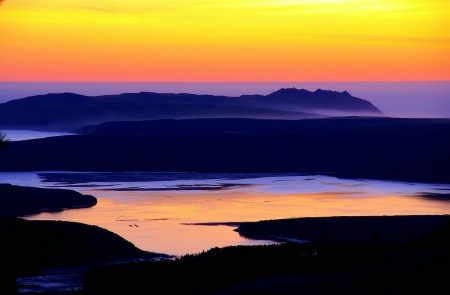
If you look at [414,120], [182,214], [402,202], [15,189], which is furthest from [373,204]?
[414,120]

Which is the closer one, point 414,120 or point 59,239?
point 59,239

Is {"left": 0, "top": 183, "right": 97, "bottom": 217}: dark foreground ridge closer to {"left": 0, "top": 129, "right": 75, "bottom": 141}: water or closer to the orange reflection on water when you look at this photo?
the orange reflection on water

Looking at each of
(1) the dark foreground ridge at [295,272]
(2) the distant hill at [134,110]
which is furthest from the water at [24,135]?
(1) the dark foreground ridge at [295,272]

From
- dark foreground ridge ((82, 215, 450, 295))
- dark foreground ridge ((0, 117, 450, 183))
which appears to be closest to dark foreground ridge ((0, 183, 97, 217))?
dark foreground ridge ((0, 117, 450, 183))

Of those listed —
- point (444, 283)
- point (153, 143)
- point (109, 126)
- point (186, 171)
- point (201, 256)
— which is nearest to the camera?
point (444, 283)

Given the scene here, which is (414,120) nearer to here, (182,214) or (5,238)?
(182,214)
